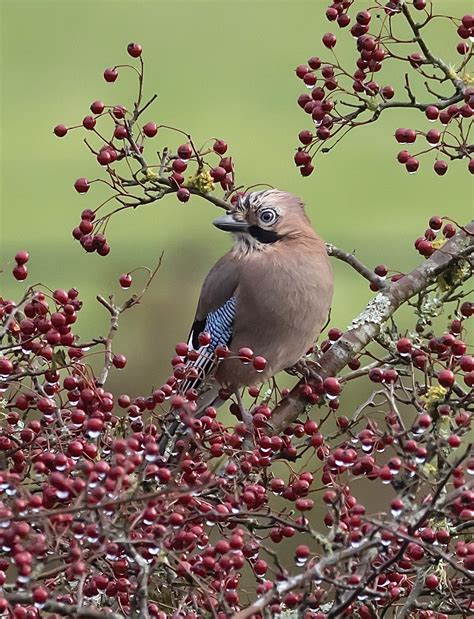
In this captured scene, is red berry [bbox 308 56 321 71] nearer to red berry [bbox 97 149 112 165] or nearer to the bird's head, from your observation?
red berry [bbox 97 149 112 165]

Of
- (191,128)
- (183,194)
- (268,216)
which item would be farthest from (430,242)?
(191,128)

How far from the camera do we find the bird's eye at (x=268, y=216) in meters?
4.02

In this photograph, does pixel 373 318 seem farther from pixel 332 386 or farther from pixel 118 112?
pixel 118 112

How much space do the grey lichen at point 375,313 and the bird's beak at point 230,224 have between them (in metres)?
0.87

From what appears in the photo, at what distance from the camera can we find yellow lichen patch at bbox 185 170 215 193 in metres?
2.98

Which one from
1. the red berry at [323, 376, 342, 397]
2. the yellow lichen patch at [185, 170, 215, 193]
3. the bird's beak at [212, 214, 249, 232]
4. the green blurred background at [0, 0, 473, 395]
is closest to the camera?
the red berry at [323, 376, 342, 397]

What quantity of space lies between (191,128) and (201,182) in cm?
1214

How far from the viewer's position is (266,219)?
13.3 feet

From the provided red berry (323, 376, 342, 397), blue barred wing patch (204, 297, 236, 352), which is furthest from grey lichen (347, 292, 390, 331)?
blue barred wing patch (204, 297, 236, 352)

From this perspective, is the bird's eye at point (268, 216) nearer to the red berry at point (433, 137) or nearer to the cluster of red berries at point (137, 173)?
the cluster of red berries at point (137, 173)

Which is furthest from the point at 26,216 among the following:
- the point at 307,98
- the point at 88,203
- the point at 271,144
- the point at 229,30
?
the point at 307,98

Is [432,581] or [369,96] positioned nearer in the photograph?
[432,581]

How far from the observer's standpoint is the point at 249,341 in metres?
4.13

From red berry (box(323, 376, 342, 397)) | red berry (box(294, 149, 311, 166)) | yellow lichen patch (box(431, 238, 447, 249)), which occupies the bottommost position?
red berry (box(323, 376, 342, 397))
